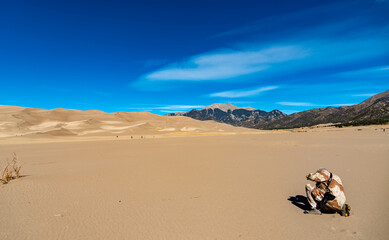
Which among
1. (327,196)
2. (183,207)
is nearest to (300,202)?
(327,196)

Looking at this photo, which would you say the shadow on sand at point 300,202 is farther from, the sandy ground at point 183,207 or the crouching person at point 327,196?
the crouching person at point 327,196

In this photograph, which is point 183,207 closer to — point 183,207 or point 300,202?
point 183,207

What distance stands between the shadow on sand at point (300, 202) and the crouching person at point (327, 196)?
0.29m

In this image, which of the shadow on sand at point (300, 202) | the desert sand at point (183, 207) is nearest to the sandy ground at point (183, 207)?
the desert sand at point (183, 207)

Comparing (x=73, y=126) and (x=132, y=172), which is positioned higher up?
(x=73, y=126)

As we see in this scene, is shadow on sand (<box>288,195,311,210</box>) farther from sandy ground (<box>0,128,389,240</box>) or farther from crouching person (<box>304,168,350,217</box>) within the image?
crouching person (<box>304,168,350,217</box>)

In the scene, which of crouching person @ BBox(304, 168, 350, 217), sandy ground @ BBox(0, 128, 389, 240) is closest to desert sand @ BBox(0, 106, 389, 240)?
sandy ground @ BBox(0, 128, 389, 240)

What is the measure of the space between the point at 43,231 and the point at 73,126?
65194 mm

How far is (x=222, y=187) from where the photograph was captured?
7.64 m

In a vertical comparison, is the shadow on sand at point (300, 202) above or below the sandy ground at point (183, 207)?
below

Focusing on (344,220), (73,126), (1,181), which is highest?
(73,126)

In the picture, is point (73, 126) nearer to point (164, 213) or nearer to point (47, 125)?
point (47, 125)

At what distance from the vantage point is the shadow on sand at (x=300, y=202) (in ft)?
18.8

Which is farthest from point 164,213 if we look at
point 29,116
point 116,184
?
point 29,116
